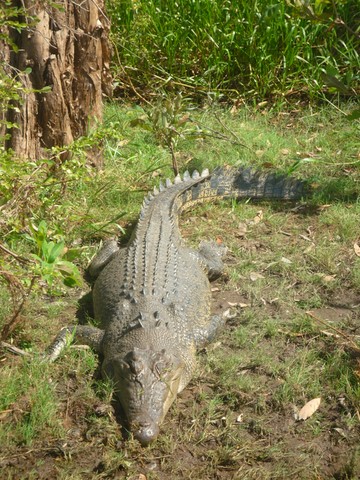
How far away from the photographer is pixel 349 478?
3.30 meters

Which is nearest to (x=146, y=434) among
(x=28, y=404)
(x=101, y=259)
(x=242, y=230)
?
(x=28, y=404)

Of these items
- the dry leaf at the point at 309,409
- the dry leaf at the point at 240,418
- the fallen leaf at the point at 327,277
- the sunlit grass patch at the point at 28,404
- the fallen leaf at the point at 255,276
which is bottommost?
the fallen leaf at the point at 255,276

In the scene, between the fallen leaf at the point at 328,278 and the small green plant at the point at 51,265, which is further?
the fallen leaf at the point at 328,278

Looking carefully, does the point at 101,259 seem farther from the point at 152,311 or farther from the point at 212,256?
the point at 152,311

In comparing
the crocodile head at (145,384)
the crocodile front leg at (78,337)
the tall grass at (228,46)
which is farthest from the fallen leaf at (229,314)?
the tall grass at (228,46)

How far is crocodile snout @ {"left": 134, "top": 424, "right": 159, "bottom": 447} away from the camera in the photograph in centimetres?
342

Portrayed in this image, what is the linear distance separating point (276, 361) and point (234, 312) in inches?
24.2

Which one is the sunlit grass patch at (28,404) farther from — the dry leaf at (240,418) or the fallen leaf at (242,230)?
the fallen leaf at (242,230)

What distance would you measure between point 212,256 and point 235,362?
125 centimetres

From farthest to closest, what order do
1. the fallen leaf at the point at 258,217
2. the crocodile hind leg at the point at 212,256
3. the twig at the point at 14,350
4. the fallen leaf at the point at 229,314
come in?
the fallen leaf at the point at 258,217
the crocodile hind leg at the point at 212,256
the fallen leaf at the point at 229,314
the twig at the point at 14,350

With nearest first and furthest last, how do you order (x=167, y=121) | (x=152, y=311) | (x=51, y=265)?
(x=51, y=265), (x=152, y=311), (x=167, y=121)

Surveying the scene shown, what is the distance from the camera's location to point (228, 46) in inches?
308

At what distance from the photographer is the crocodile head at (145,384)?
3.50 meters

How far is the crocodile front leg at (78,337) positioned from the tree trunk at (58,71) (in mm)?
2113
